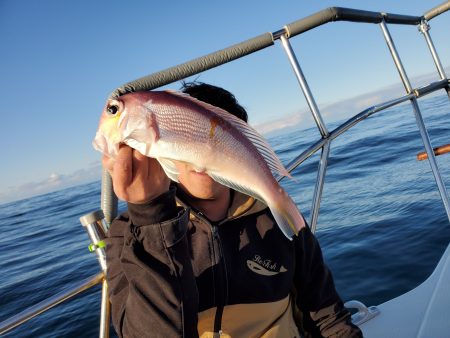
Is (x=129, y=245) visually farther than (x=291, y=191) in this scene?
No

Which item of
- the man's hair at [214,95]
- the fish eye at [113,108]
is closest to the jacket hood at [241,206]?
→ the man's hair at [214,95]

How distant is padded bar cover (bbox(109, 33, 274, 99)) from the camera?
170cm

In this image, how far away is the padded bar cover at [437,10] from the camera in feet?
10.2

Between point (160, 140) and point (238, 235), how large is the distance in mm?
936

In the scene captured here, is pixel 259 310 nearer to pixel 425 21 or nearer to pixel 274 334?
pixel 274 334

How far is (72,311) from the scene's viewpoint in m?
6.18

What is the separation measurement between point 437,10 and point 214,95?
2.56 m

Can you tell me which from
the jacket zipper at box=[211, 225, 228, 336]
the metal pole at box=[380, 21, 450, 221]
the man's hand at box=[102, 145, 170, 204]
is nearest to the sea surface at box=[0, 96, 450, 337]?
the metal pole at box=[380, 21, 450, 221]

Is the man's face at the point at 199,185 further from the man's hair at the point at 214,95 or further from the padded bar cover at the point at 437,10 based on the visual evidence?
the padded bar cover at the point at 437,10

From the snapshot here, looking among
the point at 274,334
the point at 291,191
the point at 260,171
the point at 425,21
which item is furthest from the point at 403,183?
the point at 260,171

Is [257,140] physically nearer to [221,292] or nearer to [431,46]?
[221,292]

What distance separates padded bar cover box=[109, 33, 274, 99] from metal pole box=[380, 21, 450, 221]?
1398 mm

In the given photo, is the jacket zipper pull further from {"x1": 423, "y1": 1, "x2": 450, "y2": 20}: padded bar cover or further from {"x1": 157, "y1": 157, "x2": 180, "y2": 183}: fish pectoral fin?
{"x1": 423, "y1": 1, "x2": 450, "y2": 20}: padded bar cover

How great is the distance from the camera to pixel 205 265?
1.75m
